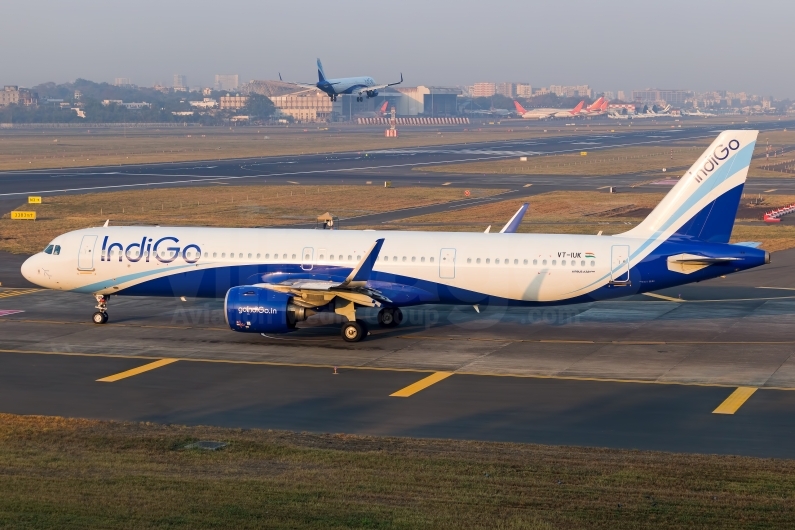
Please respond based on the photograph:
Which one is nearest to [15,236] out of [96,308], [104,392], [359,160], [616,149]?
[96,308]

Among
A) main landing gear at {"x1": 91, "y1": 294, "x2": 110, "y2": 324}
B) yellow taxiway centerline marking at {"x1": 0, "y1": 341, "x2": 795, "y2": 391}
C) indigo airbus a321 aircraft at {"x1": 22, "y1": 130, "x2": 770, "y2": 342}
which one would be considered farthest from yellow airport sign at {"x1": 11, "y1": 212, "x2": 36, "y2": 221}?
yellow taxiway centerline marking at {"x1": 0, "y1": 341, "x2": 795, "y2": 391}

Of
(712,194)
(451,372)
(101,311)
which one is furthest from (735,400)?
(101,311)

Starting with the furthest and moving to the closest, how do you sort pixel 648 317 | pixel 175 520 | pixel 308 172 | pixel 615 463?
pixel 308 172
pixel 648 317
pixel 615 463
pixel 175 520

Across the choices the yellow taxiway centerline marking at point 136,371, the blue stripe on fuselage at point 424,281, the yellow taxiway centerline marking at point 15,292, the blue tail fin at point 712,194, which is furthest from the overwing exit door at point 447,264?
the yellow taxiway centerline marking at point 15,292

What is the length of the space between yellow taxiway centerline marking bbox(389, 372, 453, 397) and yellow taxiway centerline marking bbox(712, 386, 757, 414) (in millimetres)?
9000

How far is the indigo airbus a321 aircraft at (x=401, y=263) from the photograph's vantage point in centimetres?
3903

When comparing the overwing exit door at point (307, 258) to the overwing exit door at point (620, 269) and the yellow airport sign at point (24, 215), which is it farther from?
the yellow airport sign at point (24, 215)

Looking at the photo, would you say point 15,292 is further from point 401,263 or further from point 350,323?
point 401,263

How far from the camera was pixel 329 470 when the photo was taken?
22.1 m

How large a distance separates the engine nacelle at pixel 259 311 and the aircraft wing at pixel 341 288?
2.10 ft

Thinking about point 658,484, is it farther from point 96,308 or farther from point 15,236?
point 15,236

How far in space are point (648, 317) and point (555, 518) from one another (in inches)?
1091

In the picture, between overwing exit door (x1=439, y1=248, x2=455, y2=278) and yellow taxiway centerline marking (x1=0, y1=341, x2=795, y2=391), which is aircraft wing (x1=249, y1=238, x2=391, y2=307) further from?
yellow taxiway centerline marking (x1=0, y1=341, x2=795, y2=391)

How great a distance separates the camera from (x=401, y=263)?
4119 cm
